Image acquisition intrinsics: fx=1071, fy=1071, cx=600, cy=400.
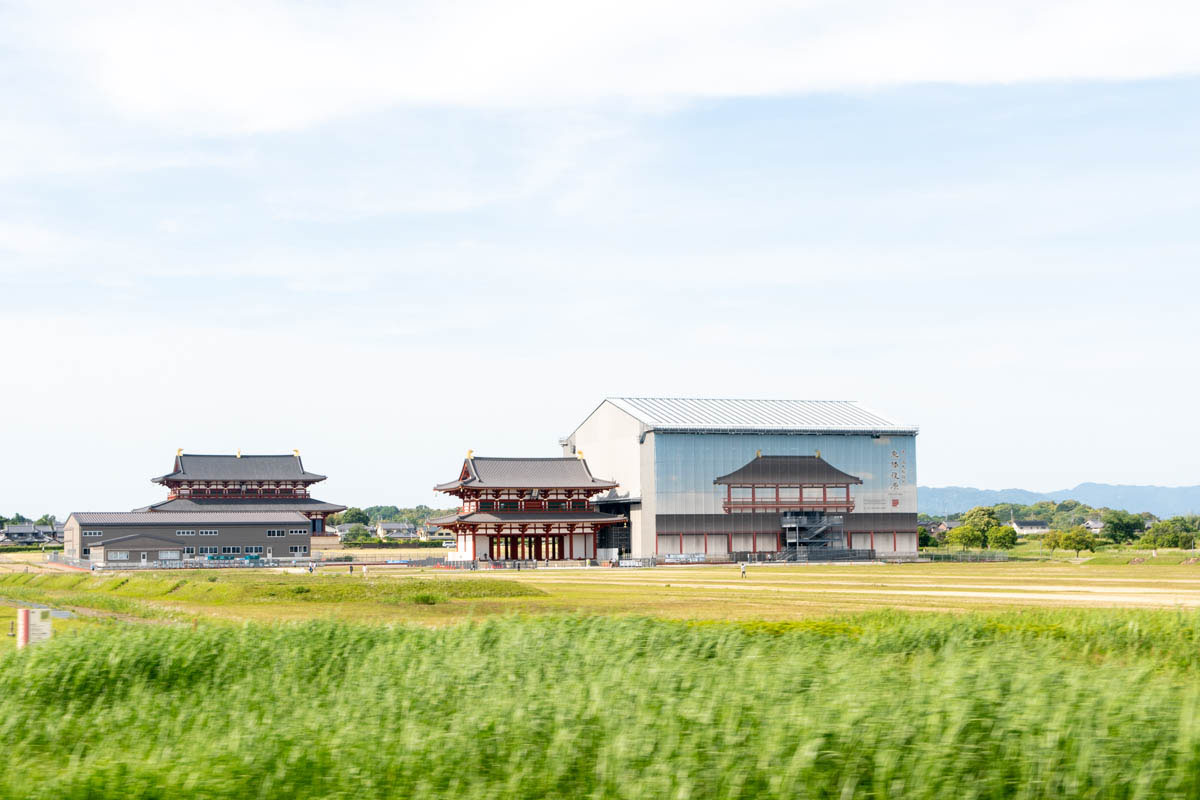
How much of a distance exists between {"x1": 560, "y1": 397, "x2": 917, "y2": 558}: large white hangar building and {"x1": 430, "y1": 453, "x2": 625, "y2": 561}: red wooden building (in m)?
3.95

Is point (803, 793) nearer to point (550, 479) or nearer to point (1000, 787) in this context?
point (1000, 787)

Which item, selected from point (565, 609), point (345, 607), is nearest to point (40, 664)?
point (565, 609)

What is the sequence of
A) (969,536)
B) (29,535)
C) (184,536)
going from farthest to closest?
(29,535), (969,536), (184,536)

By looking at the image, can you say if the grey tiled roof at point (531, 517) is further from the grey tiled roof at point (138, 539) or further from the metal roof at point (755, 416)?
the grey tiled roof at point (138, 539)

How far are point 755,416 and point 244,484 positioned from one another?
50.6 meters

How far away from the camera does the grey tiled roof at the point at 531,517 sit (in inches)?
3612

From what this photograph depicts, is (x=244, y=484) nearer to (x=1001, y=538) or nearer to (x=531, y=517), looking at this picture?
(x=531, y=517)

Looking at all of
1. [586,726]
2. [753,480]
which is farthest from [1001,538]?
[586,726]

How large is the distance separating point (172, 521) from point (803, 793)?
301 ft

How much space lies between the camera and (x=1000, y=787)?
9.91 metres

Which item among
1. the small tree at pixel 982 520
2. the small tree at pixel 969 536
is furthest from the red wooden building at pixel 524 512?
the small tree at pixel 982 520

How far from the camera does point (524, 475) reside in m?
96.3

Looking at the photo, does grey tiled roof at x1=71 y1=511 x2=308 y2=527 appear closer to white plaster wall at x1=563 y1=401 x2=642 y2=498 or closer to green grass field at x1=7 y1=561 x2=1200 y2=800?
white plaster wall at x1=563 y1=401 x2=642 y2=498

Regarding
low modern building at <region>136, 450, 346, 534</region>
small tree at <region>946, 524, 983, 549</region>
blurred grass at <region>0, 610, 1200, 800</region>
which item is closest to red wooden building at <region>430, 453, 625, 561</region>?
low modern building at <region>136, 450, 346, 534</region>
